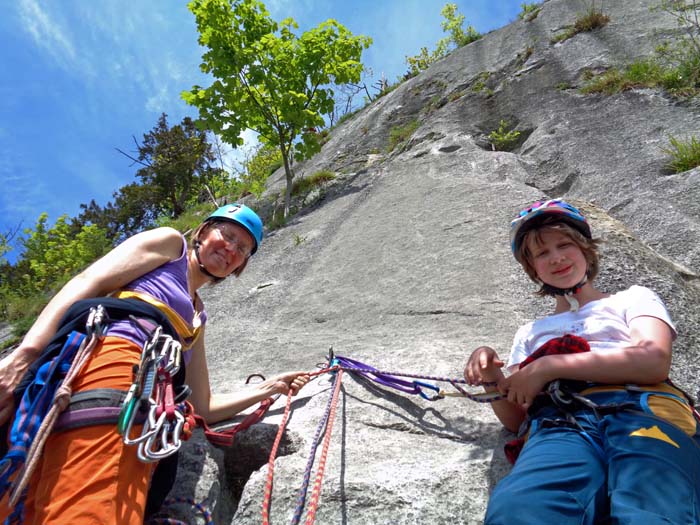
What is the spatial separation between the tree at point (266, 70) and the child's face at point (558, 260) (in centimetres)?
756

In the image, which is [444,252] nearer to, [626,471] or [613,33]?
[626,471]

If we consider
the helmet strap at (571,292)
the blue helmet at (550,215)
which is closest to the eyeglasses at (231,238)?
the blue helmet at (550,215)

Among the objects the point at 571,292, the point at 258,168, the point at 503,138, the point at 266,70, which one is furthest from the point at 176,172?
the point at 571,292

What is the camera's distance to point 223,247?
8.19ft

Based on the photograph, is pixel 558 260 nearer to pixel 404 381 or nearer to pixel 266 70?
pixel 404 381

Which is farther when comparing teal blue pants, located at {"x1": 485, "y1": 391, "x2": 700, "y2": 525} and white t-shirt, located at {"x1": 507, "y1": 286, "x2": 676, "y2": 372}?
white t-shirt, located at {"x1": 507, "y1": 286, "x2": 676, "y2": 372}

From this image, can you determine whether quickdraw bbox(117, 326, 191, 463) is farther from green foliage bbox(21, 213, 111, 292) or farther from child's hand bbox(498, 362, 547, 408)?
green foliage bbox(21, 213, 111, 292)

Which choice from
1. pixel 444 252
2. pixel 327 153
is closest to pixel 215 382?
pixel 444 252

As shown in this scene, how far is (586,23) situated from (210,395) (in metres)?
10.4

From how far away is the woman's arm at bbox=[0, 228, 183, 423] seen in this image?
1639mm

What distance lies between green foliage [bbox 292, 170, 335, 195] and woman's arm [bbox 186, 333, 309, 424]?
7728mm

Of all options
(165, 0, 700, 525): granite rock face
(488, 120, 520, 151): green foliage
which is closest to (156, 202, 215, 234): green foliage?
(165, 0, 700, 525): granite rock face

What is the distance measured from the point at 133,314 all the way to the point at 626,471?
6.15 feet

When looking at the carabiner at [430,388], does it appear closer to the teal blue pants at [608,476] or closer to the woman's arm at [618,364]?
the woman's arm at [618,364]
